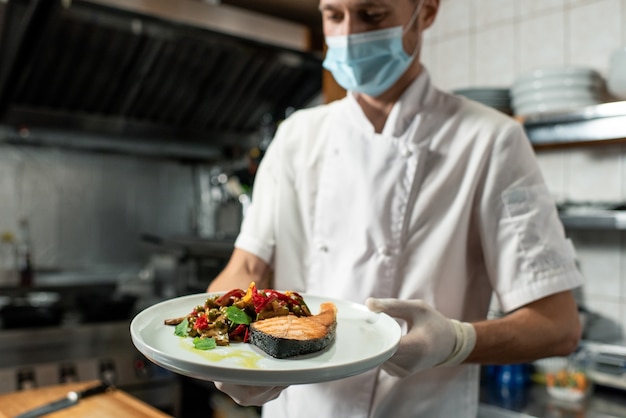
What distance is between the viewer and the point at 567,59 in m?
2.66

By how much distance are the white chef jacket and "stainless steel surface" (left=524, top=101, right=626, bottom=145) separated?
→ 1.20m

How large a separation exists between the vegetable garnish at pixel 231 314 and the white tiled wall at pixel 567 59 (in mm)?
1970

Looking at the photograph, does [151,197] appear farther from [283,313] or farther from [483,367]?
[283,313]

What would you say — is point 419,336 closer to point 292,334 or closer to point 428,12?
point 292,334

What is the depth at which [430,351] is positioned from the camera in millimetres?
951

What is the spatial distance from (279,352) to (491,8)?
272 cm

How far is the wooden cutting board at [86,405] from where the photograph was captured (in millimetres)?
1593

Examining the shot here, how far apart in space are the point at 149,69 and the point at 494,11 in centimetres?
219

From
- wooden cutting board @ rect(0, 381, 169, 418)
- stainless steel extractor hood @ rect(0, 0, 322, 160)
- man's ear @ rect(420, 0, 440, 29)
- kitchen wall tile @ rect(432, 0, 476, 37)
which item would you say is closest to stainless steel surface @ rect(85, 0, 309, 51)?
stainless steel extractor hood @ rect(0, 0, 322, 160)

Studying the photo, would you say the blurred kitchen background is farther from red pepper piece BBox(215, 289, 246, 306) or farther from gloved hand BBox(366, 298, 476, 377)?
red pepper piece BBox(215, 289, 246, 306)

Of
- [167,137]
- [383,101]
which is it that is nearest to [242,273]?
[383,101]

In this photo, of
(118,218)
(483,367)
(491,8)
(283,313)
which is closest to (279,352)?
(283,313)

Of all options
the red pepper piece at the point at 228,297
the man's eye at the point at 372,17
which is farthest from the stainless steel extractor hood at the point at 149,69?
the red pepper piece at the point at 228,297

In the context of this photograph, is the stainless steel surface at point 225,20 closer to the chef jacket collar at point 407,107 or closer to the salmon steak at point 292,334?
the chef jacket collar at point 407,107
